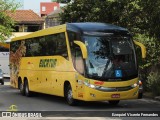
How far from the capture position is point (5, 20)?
22.5 m

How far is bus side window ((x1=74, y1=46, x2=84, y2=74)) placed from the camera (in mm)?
17469

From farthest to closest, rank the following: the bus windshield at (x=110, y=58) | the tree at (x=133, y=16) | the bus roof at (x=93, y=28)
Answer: the tree at (x=133, y=16) → the bus roof at (x=93, y=28) → the bus windshield at (x=110, y=58)

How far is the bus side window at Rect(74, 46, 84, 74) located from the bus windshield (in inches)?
12.5

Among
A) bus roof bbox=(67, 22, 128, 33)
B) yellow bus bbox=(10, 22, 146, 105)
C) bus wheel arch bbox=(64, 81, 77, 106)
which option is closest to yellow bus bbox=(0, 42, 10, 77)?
yellow bus bbox=(10, 22, 146, 105)

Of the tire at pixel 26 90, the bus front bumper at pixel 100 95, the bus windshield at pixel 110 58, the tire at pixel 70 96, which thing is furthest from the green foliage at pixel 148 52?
the bus front bumper at pixel 100 95

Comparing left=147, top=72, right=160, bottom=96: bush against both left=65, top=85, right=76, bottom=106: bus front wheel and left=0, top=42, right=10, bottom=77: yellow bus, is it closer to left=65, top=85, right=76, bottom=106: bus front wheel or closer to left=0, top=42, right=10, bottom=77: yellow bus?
left=65, top=85, right=76, bottom=106: bus front wheel

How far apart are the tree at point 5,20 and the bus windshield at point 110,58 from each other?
16.2ft

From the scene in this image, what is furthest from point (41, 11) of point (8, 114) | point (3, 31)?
point (8, 114)

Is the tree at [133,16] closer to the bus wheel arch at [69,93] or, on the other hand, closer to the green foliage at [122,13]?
the green foliage at [122,13]

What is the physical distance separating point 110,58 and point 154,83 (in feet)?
22.7

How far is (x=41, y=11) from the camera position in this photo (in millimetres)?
124938

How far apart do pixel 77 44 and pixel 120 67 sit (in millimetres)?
1885

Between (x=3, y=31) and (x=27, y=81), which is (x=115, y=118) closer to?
(x=3, y=31)

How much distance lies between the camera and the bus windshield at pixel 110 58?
1717cm
